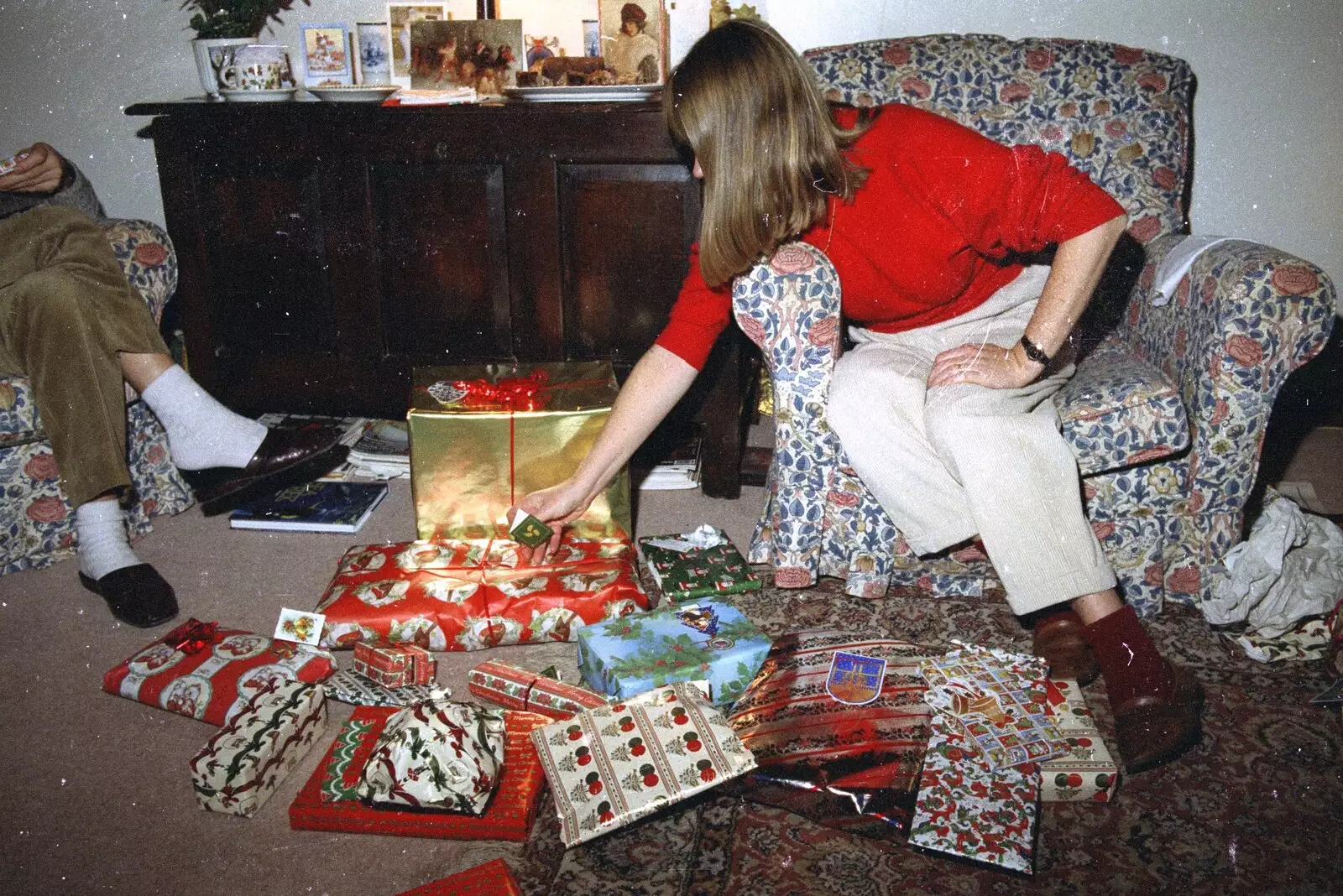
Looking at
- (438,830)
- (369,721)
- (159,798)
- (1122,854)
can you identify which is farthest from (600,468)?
(1122,854)

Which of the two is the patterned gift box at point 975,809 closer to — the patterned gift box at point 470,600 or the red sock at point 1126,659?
the red sock at point 1126,659

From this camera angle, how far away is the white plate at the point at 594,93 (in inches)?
80.1

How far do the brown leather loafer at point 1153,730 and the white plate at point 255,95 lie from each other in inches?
83.5

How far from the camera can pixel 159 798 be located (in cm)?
128

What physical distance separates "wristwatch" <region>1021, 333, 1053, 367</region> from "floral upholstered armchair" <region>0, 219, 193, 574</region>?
5.64ft

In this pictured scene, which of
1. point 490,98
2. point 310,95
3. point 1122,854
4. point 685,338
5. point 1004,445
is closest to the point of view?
point 1122,854

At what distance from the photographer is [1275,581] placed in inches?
63.0

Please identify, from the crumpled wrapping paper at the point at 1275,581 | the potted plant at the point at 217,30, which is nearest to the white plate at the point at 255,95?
the potted plant at the point at 217,30

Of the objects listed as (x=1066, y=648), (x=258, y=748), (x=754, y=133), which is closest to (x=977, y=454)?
(x=1066, y=648)

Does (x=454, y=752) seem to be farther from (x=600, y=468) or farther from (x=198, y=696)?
(x=600, y=468)

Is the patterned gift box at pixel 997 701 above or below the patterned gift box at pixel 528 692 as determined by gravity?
above

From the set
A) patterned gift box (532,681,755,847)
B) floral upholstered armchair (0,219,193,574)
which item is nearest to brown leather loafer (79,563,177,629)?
floral upholstered armchair (0,219,193,574)

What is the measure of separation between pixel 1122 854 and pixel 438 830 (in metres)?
0.86

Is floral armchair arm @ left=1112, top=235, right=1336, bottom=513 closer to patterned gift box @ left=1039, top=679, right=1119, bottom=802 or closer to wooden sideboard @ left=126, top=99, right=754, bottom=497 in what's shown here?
patterned gift box @ left=1039, top=679, right=1119, bottom=802
